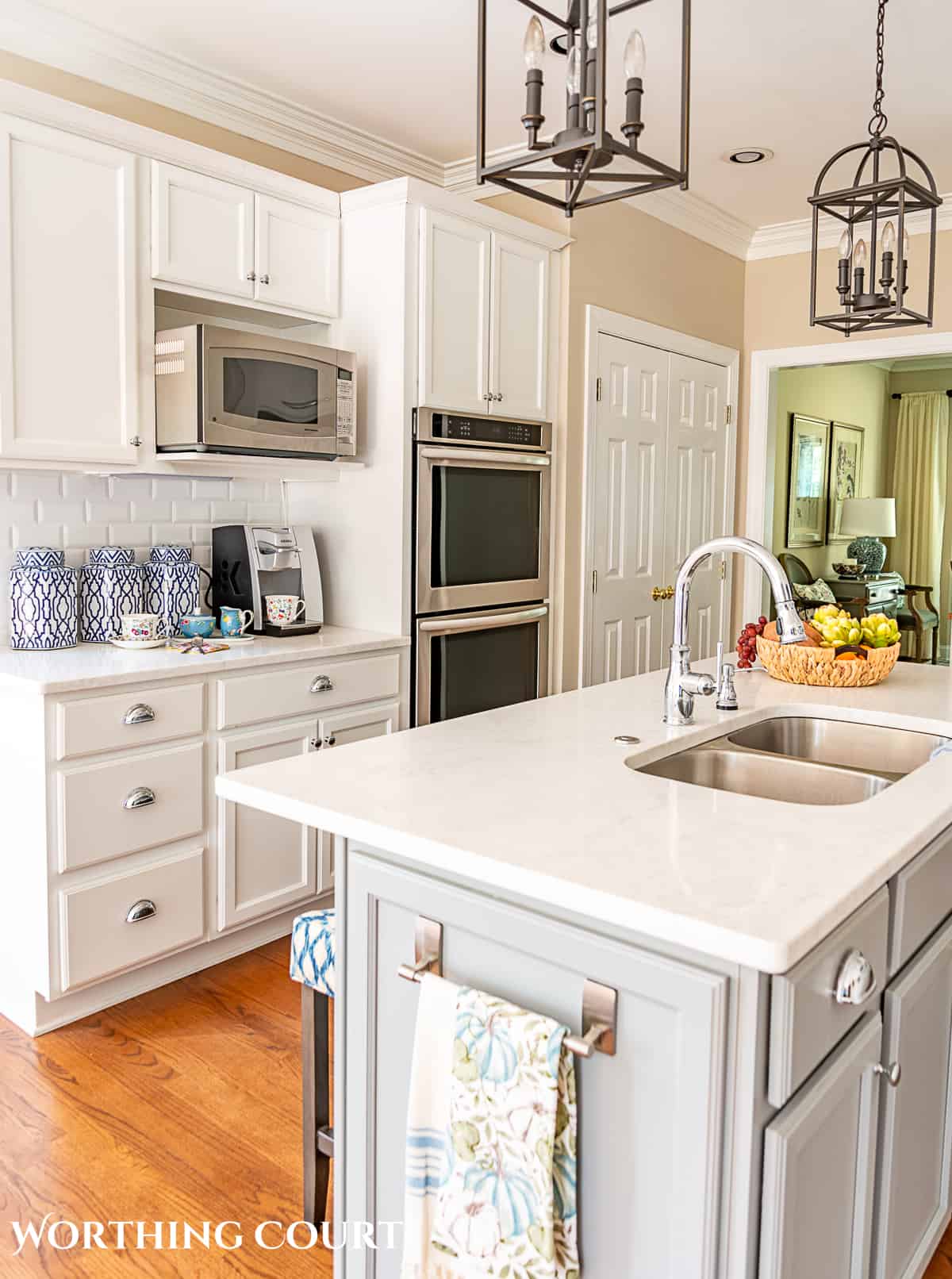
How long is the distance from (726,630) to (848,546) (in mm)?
3890

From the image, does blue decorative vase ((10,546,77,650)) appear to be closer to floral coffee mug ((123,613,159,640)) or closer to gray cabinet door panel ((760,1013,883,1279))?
floral coffee mug ((123,613,159,640))

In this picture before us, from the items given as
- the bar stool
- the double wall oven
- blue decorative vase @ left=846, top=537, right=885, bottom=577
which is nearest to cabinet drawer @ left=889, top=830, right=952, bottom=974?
the bar stool

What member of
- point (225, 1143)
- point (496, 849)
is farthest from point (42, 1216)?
point (496, 849)

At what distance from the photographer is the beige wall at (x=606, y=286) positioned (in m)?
3.99

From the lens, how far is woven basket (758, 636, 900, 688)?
2.56m

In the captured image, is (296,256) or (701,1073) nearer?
(701,1073)

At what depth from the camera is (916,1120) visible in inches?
62.5

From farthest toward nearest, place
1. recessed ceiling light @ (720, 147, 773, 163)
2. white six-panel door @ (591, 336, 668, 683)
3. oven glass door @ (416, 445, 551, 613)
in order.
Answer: white six-panel door @ (591, 336, 668, 683), recessed ceiling light @ (720, 147, 773, 163), oven glass door @ (416, 445, 551, 613)

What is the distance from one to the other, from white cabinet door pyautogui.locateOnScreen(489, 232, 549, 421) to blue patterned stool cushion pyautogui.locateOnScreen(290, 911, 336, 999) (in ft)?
7.58

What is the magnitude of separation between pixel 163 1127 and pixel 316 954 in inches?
31.7

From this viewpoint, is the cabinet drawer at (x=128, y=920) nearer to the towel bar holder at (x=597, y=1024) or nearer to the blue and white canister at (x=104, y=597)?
the blue and white canister at (x=104, y=597)

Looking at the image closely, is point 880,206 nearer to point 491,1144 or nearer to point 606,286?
point 606,286

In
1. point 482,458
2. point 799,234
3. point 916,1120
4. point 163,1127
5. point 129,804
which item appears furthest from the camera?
point 799,234

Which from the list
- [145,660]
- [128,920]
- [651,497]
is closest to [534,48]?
[145,660]
